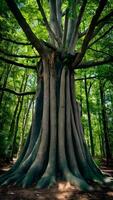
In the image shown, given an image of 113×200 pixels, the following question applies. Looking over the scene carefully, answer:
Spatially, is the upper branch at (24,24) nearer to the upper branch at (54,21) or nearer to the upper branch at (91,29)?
the upper branch at (91,29)

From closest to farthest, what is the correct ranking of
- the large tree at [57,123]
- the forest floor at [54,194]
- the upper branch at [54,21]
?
1. the forest floor at [54,194]
2. the large tree at [57,123]
3. the upper branch at [54,21]

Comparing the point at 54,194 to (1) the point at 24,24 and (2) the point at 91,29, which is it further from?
(1) the point at 24,24

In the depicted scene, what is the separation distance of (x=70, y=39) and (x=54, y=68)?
1.82 meters

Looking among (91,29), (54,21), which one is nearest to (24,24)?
(91,29)

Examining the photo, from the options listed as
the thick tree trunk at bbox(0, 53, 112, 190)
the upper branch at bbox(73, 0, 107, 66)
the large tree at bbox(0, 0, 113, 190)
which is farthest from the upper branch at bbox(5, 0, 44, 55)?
the upper branch at bbox(73, 0, 107, 66)

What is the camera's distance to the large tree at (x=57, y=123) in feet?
18.0

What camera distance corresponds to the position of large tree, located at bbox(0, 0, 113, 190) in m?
5.50

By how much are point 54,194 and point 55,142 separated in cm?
181

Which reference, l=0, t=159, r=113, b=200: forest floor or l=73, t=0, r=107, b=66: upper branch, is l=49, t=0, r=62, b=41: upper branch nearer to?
l=73, t=0, r=107, b=66: upper branch

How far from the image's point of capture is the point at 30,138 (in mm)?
6875

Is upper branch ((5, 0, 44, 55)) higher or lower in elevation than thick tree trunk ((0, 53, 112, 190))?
higher

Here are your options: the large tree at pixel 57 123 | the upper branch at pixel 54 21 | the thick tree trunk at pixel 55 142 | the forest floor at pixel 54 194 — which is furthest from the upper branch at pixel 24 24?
the forest floor at pixel 54 194

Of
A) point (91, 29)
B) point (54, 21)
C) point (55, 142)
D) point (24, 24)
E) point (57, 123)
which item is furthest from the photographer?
point (54, 21)

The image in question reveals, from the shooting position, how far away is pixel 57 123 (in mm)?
6648
